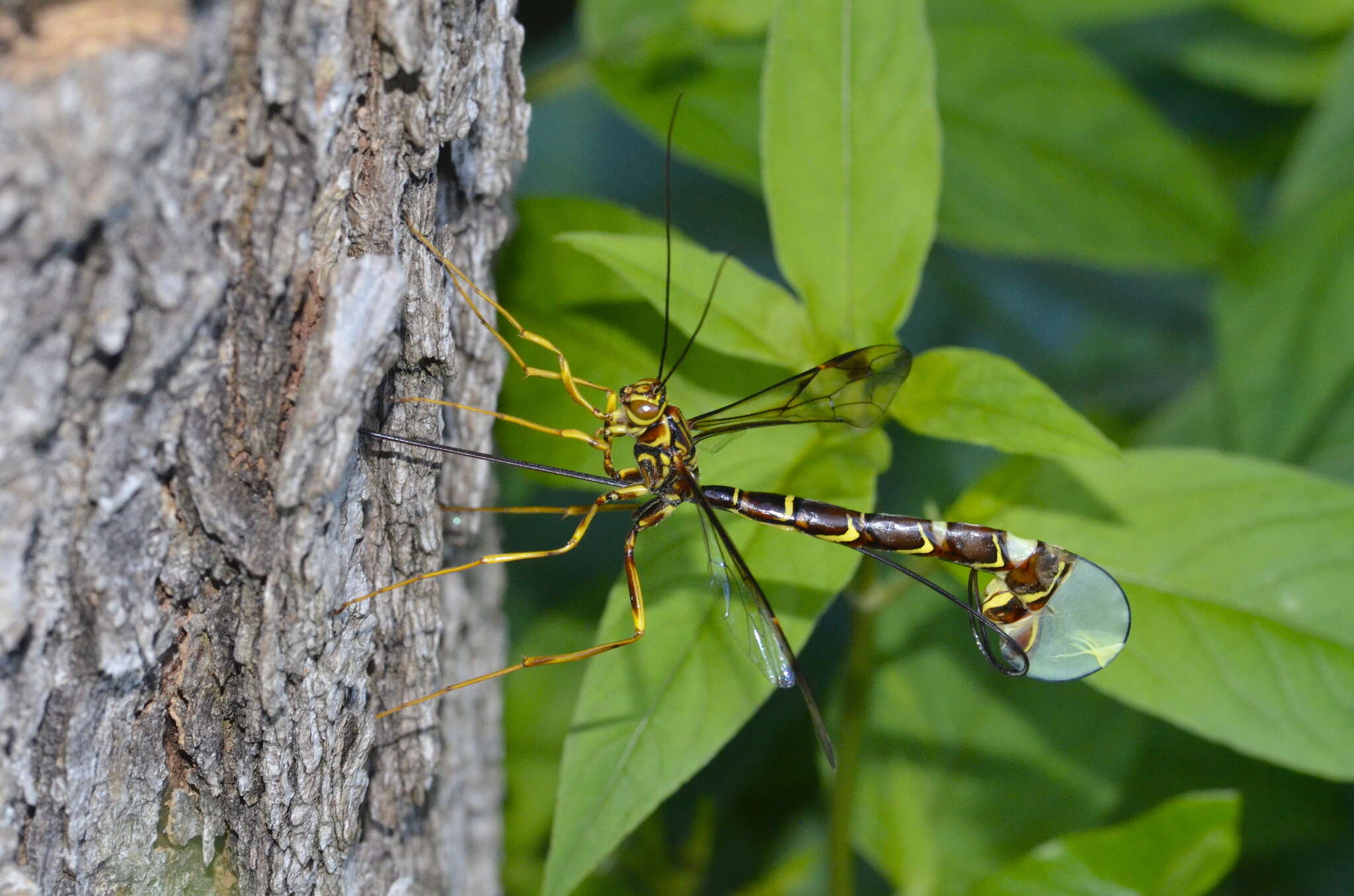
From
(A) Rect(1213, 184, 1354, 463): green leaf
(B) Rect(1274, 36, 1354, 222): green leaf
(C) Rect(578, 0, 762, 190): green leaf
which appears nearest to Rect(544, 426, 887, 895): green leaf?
(C) Rect(578, 0, 762, 190): green leaf

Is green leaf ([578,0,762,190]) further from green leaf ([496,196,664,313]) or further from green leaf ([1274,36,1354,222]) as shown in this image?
green leaf ([1274,36,1354,222])

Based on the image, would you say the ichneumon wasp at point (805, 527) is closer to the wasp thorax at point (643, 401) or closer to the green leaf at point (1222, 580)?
the wasp thorax at point (643, 401)

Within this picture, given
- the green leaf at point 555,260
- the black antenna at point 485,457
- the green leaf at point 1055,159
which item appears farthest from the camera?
the green leaf at point 1055,159

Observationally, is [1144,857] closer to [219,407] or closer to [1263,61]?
[219,407]

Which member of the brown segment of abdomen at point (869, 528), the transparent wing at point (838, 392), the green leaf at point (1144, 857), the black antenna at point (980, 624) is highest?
the transparent wing at point (838, 392)

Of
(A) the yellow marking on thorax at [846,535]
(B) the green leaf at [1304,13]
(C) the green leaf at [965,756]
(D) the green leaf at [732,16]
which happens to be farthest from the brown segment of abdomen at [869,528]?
(B) the green leaf at [1304,13]

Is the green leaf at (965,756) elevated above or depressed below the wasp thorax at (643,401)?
below
